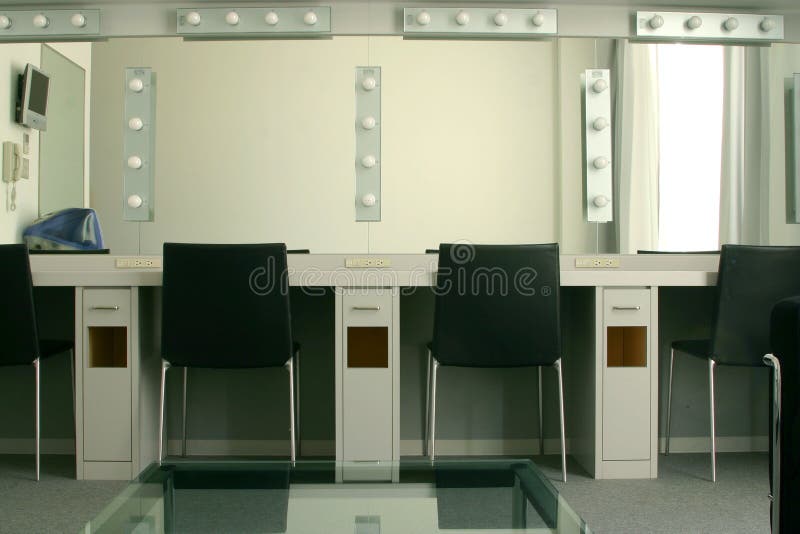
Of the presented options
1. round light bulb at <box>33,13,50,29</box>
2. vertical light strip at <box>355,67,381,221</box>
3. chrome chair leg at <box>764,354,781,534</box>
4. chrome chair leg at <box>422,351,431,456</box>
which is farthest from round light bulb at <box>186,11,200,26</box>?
chrome chair leg at <box>764,354,781,534</box>

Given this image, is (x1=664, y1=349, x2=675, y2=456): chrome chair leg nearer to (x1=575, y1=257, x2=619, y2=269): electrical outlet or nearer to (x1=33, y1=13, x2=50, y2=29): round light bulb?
(x1=575, y1=257, x2=619, y2=269): electrical outlet

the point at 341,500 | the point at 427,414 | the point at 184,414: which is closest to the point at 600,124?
the point at 427,414

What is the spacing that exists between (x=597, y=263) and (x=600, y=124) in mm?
805

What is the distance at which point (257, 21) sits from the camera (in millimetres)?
2807

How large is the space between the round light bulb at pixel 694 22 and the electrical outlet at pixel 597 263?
1.08 metres

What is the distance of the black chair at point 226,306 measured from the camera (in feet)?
7.47

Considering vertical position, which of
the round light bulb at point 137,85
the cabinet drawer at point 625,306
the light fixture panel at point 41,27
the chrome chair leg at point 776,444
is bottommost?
the chrome chair leg at point 776,444

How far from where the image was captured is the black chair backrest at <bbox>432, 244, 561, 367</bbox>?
2293 millimetres

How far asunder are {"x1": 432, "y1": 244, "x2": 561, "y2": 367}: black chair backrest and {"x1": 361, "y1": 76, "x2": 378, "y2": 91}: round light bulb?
1.11m

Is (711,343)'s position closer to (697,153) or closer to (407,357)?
(407,357)

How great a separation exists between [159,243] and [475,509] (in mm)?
2719

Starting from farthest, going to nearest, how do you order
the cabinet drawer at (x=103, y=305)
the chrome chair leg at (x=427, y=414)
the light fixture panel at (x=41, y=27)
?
1. the light fixture panel at (x=41, y=27)
2. the chrome chair leg at (x=427, y=414)
3. the cabinet drawer at (x=103, y=305)

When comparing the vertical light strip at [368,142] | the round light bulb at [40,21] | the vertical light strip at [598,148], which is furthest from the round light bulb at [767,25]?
the round light bulb at [40,21]

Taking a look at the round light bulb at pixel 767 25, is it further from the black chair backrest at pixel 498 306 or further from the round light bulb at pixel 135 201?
the round light bulb at pixel 135 201
